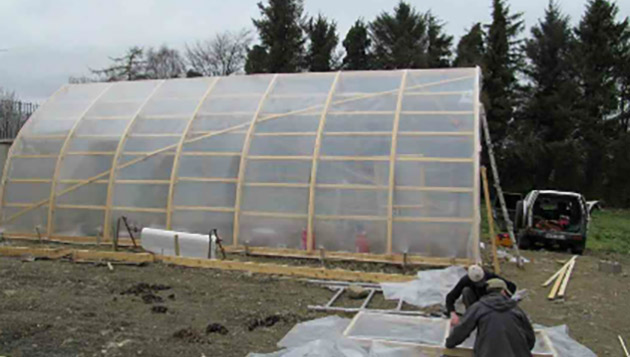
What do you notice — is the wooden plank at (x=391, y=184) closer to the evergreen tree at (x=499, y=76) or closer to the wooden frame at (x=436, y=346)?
the wooden frame at (x=436, y=346)

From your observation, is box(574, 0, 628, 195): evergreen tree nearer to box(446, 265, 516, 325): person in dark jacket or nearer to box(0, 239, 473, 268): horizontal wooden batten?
box(0, 239, 473, 268): horizontal wooden batten

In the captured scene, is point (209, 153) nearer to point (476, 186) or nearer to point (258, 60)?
point (476, 186)

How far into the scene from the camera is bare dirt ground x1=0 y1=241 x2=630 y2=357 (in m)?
6.60

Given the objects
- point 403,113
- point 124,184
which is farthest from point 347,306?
point 124,184

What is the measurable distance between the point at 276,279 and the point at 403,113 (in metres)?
4.48

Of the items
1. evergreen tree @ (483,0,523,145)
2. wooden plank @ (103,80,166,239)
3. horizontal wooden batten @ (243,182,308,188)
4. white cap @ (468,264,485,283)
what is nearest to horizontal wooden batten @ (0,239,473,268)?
wooden plank @ (103,80,166,239)

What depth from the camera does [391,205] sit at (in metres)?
11.0

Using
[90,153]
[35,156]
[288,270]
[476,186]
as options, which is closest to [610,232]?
[476,186]

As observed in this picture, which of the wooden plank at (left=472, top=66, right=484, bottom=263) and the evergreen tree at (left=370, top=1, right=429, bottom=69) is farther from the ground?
the evergreen tree at (left=370, top=1, right=429, bottom=69)

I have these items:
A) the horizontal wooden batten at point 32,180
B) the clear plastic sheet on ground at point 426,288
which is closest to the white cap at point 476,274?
the clear plastic sheet on ground at point 426,288

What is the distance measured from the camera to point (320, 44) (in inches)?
1534

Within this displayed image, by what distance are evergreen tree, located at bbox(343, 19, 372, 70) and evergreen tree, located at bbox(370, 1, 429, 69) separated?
0.70m

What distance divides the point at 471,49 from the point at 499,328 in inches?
1308

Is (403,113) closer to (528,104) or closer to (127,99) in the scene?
Result: (127,99)
